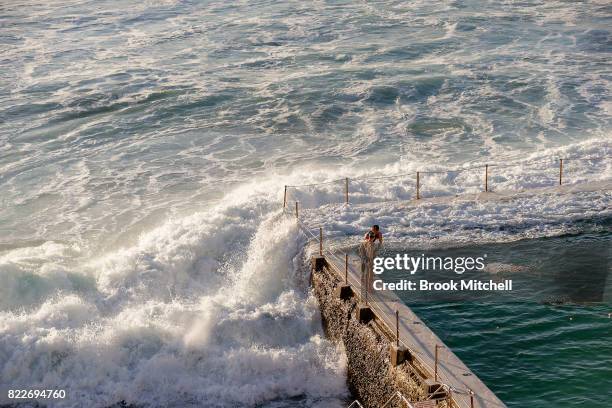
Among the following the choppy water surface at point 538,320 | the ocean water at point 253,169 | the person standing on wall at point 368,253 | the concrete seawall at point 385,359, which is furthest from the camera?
the ocean water at point 253,169

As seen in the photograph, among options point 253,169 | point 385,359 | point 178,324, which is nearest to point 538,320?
point 385,359

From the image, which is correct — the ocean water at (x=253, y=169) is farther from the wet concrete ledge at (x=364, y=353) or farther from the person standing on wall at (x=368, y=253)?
the person standing on wall at (x=368, y=253)

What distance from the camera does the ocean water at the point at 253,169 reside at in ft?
51.4

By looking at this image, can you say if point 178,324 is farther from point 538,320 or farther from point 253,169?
point 253,169

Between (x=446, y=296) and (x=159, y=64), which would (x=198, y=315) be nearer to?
(x=446, y=296)

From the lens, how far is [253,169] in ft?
87.3

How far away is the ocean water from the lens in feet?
51.4

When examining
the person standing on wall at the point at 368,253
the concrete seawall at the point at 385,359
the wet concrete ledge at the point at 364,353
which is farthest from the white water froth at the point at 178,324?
the person standing on wall at the point at 368,253

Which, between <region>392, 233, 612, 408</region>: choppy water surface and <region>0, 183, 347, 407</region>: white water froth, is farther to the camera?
<region>0, 183, 347, 407</region>: white water froth

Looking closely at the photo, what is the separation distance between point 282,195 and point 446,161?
6.90 m

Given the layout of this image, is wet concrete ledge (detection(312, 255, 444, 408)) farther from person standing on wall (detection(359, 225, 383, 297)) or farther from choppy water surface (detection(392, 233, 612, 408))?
choppy water surface (detection(392, 233, 612, 408))

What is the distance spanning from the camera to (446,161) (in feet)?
86.0

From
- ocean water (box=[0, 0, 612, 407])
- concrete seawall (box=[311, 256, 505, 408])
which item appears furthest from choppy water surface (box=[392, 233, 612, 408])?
concrete seawall (box=[311, 256, 505, 408])

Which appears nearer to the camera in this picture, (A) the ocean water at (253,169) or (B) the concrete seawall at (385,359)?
(B) the concrete seawall at (385,359)
